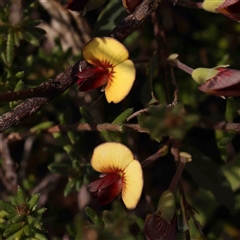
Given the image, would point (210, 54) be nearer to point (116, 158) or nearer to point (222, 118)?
point (222, 118)

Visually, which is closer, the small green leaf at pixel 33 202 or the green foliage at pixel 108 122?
the small green leaf at pixel 33 202

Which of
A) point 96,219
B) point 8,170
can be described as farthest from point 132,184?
point 8,170

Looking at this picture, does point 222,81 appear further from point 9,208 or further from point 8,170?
point 8,170

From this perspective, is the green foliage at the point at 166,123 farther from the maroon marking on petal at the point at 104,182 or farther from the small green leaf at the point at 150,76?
the small green leaf at the point at 150,76

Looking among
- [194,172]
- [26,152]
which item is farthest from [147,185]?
[26,152]

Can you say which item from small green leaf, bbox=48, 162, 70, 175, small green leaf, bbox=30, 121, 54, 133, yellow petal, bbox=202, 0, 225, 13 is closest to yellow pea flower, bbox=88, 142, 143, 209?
small green leaf, bbox=48, 162, 70, 175

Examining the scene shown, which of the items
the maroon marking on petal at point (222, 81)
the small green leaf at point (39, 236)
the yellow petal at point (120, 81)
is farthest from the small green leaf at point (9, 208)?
the maroon marking on petal at point (222, 81)
